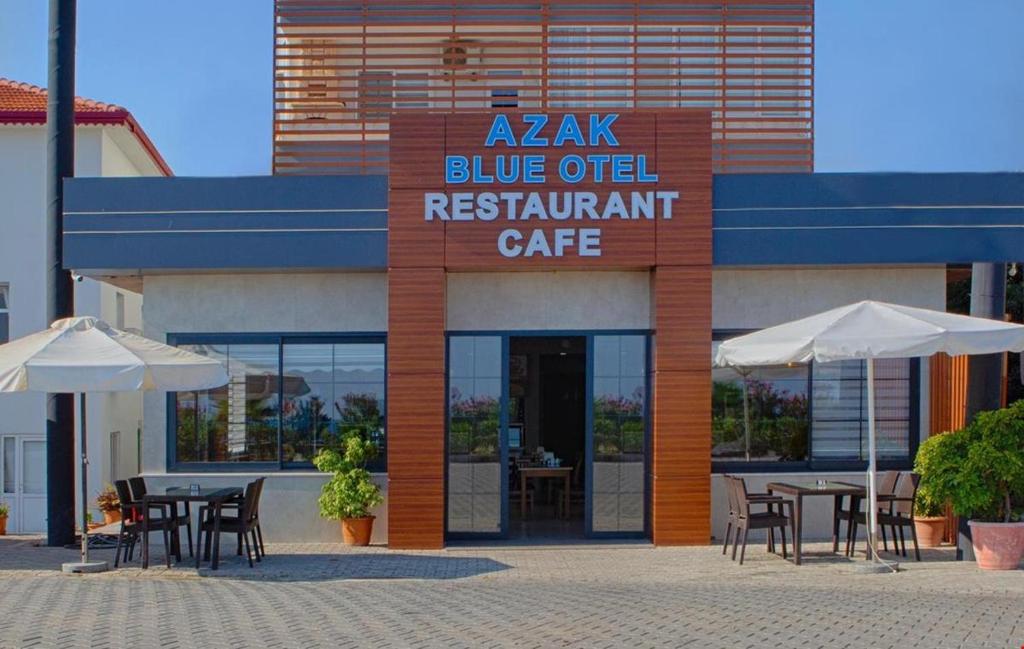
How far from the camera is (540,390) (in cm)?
2088

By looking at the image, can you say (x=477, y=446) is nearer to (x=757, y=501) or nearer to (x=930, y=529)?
(x=757, y=501)

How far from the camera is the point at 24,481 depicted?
60.7ft

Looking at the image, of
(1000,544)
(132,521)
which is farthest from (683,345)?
(132,521)

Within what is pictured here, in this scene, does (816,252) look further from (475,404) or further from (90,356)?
(90,356)

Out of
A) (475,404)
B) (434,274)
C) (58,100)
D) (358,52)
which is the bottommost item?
(475,404)

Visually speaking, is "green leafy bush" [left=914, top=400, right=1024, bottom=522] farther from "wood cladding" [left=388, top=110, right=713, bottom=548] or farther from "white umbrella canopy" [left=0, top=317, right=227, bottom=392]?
"white umbrella canopy" [left=0, top=317, right=227, bottom=392]

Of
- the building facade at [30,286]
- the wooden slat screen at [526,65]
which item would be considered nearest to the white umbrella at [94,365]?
the wooden slat screen at [526,65]

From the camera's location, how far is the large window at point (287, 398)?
44.4 feet

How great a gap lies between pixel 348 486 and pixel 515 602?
3808mm

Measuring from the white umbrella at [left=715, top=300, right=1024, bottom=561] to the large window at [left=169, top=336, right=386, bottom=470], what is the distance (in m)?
4.84

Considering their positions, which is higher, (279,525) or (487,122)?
(487,122)

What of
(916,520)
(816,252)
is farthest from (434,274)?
(916,520)

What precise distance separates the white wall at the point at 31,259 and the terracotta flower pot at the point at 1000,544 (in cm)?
1377

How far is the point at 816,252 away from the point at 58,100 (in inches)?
372
